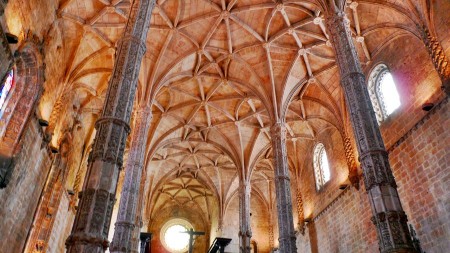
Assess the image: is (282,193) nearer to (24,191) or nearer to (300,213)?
(300,213)

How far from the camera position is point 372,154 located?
928 centimetres

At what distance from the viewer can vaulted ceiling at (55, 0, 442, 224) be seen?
53.6ft

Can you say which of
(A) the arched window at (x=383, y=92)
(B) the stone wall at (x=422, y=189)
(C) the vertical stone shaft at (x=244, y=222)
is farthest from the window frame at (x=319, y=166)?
(A) the arched window at (x=383, y=92)

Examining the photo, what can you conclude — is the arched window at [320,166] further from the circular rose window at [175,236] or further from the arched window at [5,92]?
the arched window at [5,92]

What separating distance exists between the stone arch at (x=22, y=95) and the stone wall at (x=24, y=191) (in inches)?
15.5

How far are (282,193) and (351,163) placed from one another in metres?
4.13

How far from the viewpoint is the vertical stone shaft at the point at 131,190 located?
44.0 ft

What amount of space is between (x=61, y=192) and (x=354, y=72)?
1451 cm

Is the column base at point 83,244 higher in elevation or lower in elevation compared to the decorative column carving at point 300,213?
lower

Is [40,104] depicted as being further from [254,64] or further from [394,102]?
[394,102]

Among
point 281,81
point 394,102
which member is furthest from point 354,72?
point 281,81

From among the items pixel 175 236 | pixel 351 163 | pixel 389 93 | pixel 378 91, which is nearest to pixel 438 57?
pixel 389 93

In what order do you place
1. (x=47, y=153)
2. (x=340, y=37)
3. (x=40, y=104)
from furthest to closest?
1. (x=47, y=153)
2. (x=40, y=104)
3. (x=340, y=37)

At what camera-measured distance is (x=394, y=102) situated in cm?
1585
